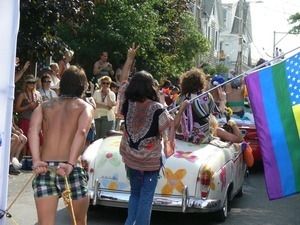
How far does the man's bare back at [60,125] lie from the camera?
5391mm

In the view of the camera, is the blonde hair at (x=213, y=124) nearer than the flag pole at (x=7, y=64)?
No

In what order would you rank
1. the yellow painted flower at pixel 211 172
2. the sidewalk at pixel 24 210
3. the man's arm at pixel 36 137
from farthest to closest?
the sidewalk at pixel 24 210 → the yellow painted flower at pixel 211 172 → the man's arm at pixel 36 137

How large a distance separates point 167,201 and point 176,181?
26 centimetres

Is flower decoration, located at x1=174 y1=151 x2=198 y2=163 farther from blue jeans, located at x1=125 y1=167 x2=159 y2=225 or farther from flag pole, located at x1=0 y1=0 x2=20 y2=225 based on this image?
flag pole, located at x1=0 y1=0 x2=20 y2=225

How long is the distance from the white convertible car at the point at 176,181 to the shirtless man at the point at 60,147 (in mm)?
2263

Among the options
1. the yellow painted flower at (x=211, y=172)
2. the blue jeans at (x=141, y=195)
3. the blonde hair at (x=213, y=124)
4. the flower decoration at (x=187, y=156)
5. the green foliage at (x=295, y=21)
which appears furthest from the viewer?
the green foliage at (x=295, y=21)

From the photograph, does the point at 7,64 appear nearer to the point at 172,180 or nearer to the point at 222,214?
the point at 172,180

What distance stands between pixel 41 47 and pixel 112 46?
265 inches

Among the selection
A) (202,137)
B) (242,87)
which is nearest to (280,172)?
(202,137)

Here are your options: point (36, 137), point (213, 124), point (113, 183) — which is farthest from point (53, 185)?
point (213, 124)

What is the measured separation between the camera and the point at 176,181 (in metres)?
7.77

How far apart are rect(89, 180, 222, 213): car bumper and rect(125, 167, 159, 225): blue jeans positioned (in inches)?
41.0

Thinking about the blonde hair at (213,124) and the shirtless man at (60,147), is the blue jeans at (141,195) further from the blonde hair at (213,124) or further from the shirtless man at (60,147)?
the blonde hair at (213,124)

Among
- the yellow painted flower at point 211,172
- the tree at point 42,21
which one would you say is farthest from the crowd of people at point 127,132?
the tree at point 42,21
